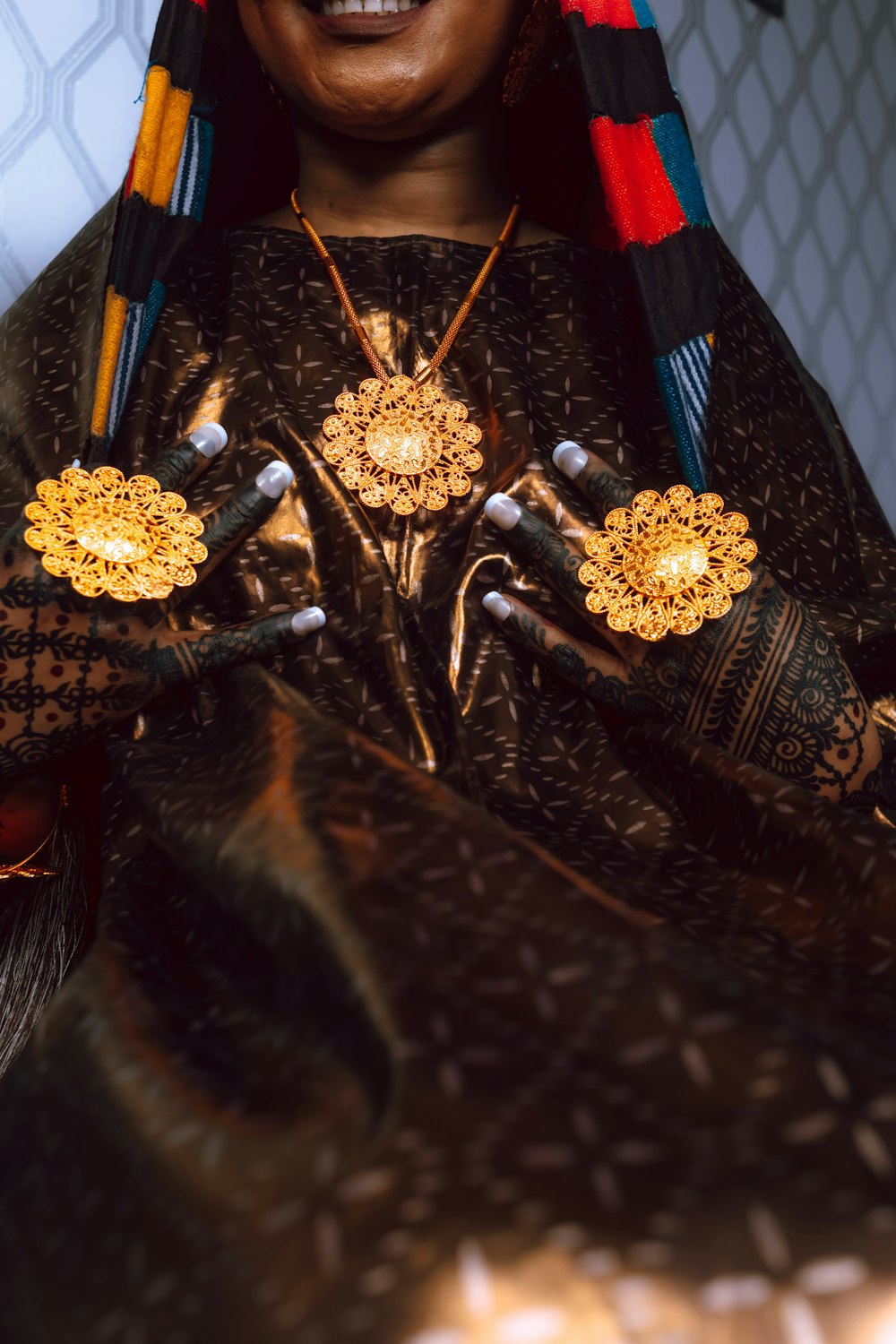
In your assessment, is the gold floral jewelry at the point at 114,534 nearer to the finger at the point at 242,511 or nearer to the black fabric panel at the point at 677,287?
the finger at the point at 242,511

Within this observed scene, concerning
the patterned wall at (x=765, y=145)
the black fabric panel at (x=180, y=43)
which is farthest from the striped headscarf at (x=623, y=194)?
the patterned wall at (x=765, y=145)

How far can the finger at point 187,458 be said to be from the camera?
0.95 meters

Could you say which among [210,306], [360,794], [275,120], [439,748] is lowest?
[439,748]

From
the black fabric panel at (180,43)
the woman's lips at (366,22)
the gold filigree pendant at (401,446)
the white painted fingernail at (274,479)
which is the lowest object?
the gold filigree pendant at (401,446)

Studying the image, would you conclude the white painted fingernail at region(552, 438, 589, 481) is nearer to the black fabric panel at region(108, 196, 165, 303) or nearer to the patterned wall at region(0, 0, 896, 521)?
the black fabric panel at region(108, 196, 165, 303)

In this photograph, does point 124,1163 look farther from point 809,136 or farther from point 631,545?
point 809,136

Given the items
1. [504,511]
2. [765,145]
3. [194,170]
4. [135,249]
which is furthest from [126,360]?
[765,145]

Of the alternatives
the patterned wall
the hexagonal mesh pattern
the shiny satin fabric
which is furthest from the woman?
the hexagonal mesh pattern

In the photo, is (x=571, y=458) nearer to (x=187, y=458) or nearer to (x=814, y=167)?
(x=187, y=458)

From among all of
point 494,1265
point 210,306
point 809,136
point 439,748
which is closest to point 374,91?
A: point 210,306

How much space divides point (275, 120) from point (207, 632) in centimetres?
66

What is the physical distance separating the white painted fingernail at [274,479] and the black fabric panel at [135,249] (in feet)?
0.65

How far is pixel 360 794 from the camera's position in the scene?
26.8 inches

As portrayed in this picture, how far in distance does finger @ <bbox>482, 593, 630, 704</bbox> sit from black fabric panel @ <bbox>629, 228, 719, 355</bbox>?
261 mm
